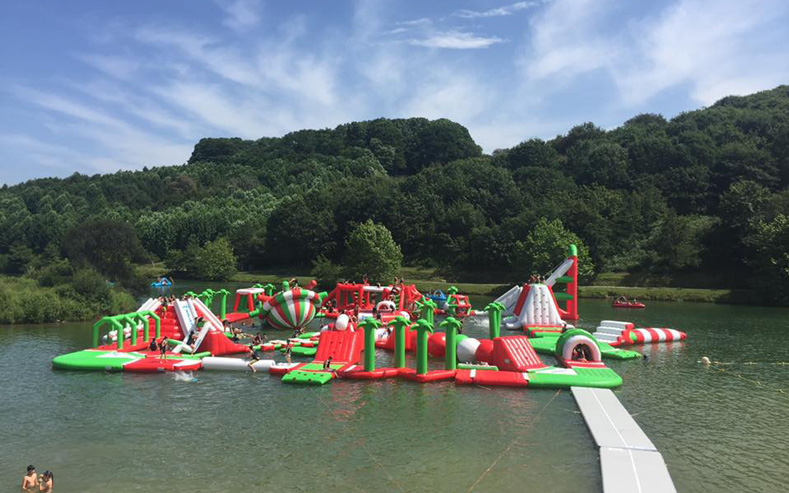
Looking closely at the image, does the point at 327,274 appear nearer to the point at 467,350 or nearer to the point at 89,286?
the point at 89,286

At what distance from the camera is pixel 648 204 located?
7081 centimetres

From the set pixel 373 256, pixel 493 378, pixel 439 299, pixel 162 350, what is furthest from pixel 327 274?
pixel 493 378

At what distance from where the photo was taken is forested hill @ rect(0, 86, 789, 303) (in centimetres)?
5719

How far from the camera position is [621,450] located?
13.6 metres

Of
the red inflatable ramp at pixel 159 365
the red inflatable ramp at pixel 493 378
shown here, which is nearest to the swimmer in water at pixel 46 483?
the red inflatable ramp at pixel 159 365

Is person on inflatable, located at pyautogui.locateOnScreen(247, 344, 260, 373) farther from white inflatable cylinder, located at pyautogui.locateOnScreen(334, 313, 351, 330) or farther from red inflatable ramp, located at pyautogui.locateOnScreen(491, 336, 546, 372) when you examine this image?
red inflatable ramp, located at pyautogui.locateOnScreen(491, 336, 546, 372)

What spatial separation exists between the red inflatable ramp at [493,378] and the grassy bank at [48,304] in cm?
2644

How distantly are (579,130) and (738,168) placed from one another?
41.6 meters

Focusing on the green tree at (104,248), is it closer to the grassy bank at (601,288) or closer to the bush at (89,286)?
the bush at (89,286)

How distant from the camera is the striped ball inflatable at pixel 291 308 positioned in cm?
3069

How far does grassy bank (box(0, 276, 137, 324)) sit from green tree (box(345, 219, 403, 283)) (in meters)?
26.8

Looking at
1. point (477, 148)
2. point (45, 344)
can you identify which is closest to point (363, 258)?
point (45, 344)

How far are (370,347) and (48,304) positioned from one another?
24.0m

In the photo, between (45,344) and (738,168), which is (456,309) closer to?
(45,344)
